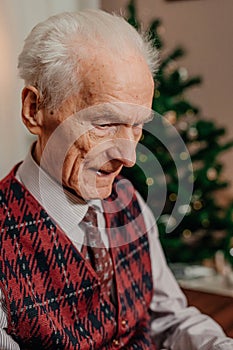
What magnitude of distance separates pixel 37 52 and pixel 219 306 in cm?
152

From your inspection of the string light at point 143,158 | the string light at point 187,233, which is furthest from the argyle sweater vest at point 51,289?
the string light at point 187,233

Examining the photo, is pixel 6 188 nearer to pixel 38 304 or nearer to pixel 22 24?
pixel 38 304

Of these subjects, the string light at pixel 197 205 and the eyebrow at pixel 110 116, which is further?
the string light at pixel 197 205

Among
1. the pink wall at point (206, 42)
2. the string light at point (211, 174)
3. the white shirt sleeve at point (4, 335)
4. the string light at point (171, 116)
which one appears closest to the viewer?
the white shirt sleeve at point (4, 335)

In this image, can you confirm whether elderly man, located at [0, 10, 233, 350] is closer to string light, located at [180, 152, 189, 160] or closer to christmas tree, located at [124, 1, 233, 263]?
christmas tree, located at [124, 1, 233, 263]

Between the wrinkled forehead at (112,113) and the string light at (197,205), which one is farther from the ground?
the wrinkled forehead at (112,113)

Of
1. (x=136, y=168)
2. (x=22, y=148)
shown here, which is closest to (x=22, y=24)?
(x=22, y=148)

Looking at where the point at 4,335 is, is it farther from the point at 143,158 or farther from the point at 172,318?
the point at 143,158

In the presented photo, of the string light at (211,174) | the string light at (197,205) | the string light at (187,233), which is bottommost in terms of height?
the string light at (187,233)

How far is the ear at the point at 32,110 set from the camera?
131 cm

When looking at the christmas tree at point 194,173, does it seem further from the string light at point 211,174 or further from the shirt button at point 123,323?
the shirt button at point 123,323

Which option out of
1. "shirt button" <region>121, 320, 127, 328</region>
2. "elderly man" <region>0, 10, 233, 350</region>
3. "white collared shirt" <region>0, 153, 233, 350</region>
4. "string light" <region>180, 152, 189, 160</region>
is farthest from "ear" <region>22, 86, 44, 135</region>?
"string light" <region>180, 152, 189, 160</region>

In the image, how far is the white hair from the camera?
1.26 m

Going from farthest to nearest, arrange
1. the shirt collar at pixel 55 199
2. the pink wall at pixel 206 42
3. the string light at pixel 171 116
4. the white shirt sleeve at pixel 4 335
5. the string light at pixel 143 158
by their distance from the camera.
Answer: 1. the pink wall at pixel 206 42
2. the string light at pixel 171 116
3. the string light at pixel 143 158
4. the shirt collar at pixel 55 199
5. the white shirt sleeve at pixel 4 335
